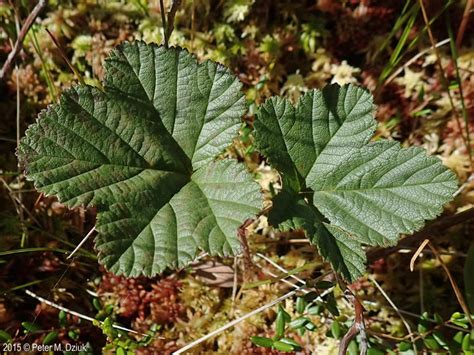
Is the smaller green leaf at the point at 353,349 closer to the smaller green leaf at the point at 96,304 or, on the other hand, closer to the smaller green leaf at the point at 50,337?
the smaller green leaf at the point at 96,304

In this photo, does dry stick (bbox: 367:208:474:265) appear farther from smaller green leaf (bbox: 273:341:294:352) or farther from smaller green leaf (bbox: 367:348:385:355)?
smaller green leaf (bbox: 273:341:294:352)

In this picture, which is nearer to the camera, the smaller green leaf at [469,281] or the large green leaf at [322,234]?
the large green leaf at [322,234]

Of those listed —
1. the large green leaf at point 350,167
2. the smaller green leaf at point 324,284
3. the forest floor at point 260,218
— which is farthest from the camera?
the forest floor at point 260,218

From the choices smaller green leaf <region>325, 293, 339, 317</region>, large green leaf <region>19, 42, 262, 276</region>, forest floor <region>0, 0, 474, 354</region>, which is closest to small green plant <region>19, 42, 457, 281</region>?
large green leaf <region>19, 42, 262, 276</region>

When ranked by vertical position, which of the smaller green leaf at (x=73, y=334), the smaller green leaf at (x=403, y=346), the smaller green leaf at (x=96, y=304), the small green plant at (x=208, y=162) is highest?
the small green plant at (x=208, y=162)

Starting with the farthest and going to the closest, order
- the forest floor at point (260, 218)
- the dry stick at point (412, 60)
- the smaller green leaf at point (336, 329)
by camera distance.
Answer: the dry stick at point (412, 60)
the forest floor at point (260, 218)
the smaller green leaf at point (336, 329)

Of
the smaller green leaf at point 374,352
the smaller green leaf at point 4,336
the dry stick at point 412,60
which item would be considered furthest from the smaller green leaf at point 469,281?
the smaller green leaf at point 4,336
